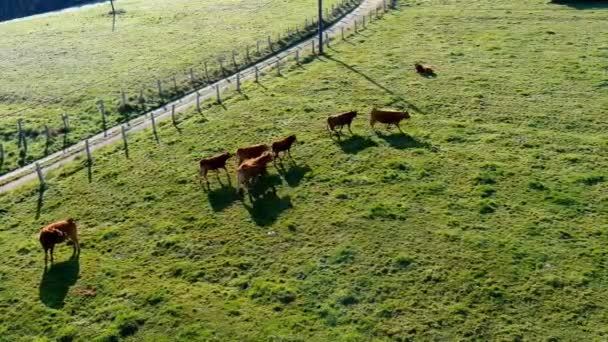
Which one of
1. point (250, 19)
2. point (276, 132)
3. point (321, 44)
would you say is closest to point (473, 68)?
point (321, 44)

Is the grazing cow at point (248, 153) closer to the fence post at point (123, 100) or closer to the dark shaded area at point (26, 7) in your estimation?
the fence post at point (123, 100)

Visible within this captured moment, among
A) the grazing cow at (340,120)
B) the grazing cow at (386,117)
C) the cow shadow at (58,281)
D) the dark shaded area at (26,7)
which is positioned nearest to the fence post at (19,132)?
the cow shadow at (58,281)

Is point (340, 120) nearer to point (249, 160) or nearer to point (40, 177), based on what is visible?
point (249, 160)

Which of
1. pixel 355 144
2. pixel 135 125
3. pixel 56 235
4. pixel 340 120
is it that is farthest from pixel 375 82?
pixel 56 235

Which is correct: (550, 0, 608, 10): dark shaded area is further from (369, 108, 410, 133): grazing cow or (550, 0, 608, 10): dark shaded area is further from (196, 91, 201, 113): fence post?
(196, 91, 201, 113): fence post

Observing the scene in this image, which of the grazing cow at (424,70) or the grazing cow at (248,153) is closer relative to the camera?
the grazing cow at (248,153)

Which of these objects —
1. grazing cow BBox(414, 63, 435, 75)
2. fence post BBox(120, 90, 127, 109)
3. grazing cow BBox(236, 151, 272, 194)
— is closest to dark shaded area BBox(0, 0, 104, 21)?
fence post BBox(120, 90, 127, 109)
